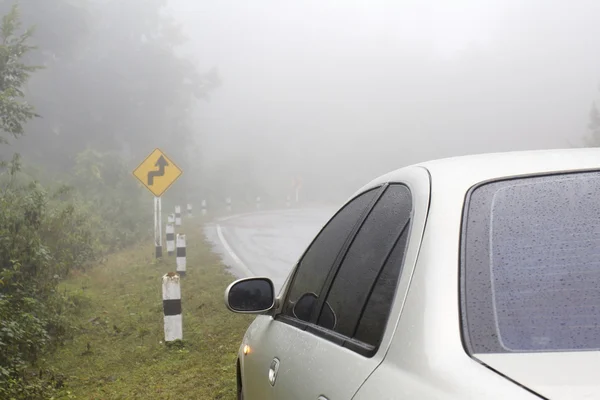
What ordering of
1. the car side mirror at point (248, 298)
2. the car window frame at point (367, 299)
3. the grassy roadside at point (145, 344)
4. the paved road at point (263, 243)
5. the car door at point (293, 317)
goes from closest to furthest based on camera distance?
1. the car window frame at point (367, 299)
2. the car door at point (293, 317)
3. the car side mirror at point (248, 298)
4. the grassy roadside at point (145, 344)
5. the paved road at point (263, 243)

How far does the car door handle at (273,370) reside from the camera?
A: 268 cm

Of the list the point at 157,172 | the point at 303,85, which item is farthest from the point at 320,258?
the point at 303,85

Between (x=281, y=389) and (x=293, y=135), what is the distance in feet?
240

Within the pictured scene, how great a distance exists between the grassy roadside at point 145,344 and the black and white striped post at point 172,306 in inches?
5.8

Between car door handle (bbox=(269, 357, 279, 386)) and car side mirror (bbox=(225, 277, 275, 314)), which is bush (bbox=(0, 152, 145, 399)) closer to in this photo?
car side mirror (bbox=(225, 277, 275, 314))

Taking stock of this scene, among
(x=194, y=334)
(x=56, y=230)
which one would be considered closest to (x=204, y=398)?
(x=194, y=334)

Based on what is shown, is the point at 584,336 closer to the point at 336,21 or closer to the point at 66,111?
the point at 66,111

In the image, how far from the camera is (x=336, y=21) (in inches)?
3826

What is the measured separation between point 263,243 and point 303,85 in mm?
70425

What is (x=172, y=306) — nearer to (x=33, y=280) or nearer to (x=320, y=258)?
(x=33, y=280)

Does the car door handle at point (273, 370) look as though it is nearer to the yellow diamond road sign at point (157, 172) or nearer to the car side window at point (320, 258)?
the car side window at point (320, 258)

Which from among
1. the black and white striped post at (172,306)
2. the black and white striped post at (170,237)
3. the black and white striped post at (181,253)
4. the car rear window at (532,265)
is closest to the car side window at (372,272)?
the car rear window at (532,265)

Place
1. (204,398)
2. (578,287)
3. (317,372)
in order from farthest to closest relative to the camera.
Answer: (204,398) → (317,372) → (578,287)

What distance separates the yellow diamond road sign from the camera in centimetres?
1427
